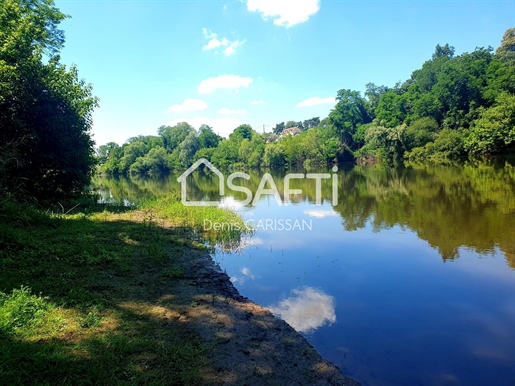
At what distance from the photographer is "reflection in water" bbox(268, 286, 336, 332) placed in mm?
6449

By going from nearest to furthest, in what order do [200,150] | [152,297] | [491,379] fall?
[491,379] → [152,297] → [200,150]

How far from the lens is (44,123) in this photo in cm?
1502

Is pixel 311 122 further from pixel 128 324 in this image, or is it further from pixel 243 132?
pixel 128 324

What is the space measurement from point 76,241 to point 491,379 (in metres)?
9.83

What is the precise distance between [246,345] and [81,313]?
266 cm

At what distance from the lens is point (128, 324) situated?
468cm

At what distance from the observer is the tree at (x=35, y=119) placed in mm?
13750

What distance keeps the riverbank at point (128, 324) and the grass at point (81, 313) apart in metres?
0.02

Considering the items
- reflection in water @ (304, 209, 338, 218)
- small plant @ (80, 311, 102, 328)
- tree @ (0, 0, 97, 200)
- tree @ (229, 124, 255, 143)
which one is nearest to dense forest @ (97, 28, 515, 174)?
tree @ (229, 124, 255, 143)

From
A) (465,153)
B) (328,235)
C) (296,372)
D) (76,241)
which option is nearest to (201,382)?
(296,372)

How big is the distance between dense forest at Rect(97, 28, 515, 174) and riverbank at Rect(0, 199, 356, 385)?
31.6 metres

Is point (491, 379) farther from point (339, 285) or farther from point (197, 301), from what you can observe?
point (197, 301)

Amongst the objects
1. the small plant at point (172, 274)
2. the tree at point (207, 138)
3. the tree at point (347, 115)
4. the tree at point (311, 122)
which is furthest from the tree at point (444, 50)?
the small plant at point (172, 274)

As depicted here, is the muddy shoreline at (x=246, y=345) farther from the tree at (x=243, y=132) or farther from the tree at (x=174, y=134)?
the tree at (x=174, y=134)
